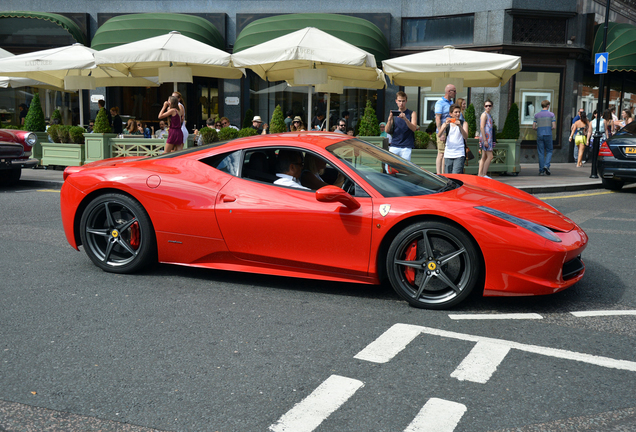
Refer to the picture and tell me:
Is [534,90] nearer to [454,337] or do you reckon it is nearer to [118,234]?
[118,234]

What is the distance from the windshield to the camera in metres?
4.81

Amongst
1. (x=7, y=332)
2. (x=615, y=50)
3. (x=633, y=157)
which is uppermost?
(x=615, y=50)

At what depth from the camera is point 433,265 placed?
175 inches

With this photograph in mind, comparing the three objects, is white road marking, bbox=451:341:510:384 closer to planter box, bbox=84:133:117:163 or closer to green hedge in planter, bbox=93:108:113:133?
planter box, bbox=84:133:117:163

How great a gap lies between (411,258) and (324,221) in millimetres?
697

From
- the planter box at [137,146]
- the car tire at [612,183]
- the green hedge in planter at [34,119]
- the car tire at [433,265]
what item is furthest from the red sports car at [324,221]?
the green hedge in planter at [34,119]

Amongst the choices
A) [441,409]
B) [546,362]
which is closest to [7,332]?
[441,409]

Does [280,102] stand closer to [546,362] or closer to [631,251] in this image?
[631,251]

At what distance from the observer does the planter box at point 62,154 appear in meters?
14.9

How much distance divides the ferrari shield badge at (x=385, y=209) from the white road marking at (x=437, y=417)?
171 centimetres

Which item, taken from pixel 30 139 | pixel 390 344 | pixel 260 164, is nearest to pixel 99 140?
pixel 30 139

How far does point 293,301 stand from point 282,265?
0.32 meters

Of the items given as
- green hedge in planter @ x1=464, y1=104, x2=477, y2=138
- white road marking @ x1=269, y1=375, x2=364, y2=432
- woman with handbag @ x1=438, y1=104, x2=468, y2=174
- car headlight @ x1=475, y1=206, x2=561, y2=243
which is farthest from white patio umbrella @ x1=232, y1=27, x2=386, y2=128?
white road marking @ x1=269, y1=375, x2=364, y2=432

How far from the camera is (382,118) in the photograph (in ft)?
71.5
